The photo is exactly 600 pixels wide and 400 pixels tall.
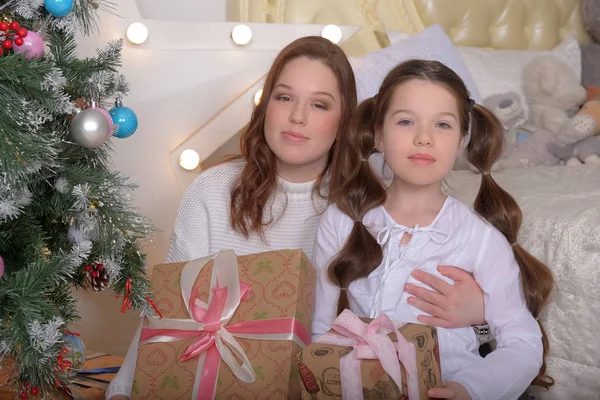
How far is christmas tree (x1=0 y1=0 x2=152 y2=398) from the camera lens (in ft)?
4.50

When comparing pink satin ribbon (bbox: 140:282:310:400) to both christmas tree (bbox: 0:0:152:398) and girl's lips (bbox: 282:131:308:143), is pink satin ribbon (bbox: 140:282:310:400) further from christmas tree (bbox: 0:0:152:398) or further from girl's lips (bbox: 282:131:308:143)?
girl's lips (bbox: 282:131:308:143)

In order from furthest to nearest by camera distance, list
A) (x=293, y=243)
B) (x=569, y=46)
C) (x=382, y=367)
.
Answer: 1. (x=569, y=46)
2. (x=293, y=243)
3. (x=382, y=367)

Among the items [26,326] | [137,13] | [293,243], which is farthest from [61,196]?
[137,13]

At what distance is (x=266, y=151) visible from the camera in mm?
1936

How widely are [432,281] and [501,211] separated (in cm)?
23

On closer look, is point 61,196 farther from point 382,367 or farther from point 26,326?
point 382,367

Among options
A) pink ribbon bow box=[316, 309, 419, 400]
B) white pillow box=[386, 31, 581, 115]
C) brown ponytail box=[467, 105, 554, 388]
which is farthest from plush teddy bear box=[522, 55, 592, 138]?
pink ribbon bow box=[316, 309, 419, 400]

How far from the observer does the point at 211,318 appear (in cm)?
152

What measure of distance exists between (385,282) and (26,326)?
0.71 m

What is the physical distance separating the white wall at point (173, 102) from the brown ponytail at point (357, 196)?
2.37 feet

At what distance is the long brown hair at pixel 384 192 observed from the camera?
1581 mm

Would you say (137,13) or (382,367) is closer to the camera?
(382,367)

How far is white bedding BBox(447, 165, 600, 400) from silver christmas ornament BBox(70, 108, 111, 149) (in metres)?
0.97

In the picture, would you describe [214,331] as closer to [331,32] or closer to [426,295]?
[426,295]
